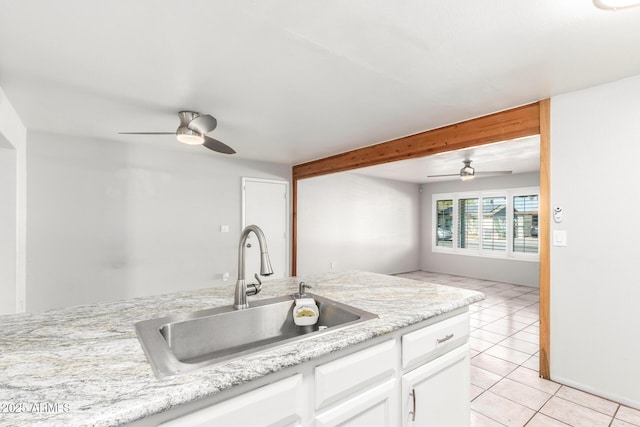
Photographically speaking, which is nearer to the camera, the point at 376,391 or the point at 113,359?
the point at 113,359

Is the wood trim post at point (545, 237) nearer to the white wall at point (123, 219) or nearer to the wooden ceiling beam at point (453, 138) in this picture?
the wooden ceiling beam at point (453, 138)

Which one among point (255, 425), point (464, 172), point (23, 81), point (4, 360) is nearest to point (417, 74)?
point (255, 425)

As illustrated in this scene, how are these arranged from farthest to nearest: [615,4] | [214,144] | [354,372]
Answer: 1. [214,144]
2. [615,4]
3. [354,372]

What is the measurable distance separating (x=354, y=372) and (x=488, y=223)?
670cm

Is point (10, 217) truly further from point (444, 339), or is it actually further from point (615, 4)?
point (615, 4)

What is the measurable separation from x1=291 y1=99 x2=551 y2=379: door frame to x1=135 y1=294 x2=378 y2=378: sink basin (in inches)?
79.9

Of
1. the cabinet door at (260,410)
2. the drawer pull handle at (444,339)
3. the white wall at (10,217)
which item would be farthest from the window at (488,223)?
the white wall at (10,217)

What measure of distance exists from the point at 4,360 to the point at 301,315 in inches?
41.1

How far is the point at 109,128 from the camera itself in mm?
3406

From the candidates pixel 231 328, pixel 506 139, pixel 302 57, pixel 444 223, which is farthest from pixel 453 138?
pixel 444 223

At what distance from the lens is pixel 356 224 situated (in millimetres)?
6719

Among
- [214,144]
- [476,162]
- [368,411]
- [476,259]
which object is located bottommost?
[476,259]

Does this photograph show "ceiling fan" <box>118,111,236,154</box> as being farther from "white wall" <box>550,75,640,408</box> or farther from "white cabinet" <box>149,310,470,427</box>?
"white wall" <box>550,75,640,408</box>

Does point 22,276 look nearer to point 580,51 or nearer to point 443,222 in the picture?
point 580,51
